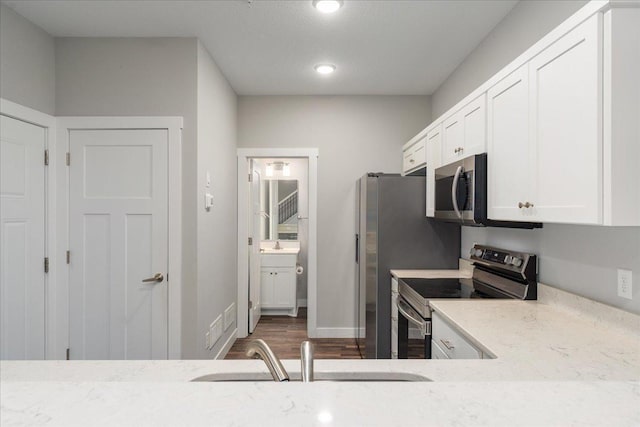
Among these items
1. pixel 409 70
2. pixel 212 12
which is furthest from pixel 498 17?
pixel 212 12

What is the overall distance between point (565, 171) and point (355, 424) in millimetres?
1331

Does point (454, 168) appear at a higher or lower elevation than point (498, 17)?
lower

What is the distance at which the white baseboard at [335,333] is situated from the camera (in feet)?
12.3

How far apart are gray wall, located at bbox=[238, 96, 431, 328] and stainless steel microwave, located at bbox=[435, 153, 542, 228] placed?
1.47m

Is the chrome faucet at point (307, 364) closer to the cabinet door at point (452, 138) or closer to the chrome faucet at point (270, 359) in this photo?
the chrome faucet at point (270, 359)

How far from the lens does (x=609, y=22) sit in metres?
1.13

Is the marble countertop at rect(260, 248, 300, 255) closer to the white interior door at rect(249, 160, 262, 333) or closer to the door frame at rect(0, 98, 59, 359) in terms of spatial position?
the white interior door at rect(249, 160, 262, 333)

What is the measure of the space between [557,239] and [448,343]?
80cm

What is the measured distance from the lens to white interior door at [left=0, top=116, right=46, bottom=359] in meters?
2.10

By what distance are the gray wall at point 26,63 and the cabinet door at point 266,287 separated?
2780mm

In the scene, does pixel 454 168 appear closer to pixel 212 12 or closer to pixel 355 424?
pixel 212 12

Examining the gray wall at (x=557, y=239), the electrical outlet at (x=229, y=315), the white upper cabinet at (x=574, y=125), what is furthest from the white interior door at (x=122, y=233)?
the gray wall at (x=557, y=239)

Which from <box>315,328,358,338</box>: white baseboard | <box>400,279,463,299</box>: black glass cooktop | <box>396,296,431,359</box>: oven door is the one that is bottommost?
<box>315,328,358,338</box>: white baseboard

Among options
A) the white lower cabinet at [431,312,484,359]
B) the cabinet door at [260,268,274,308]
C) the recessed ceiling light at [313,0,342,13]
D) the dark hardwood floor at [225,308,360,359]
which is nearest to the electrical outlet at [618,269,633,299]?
the white lower cabinet at [431,312,484,359]
